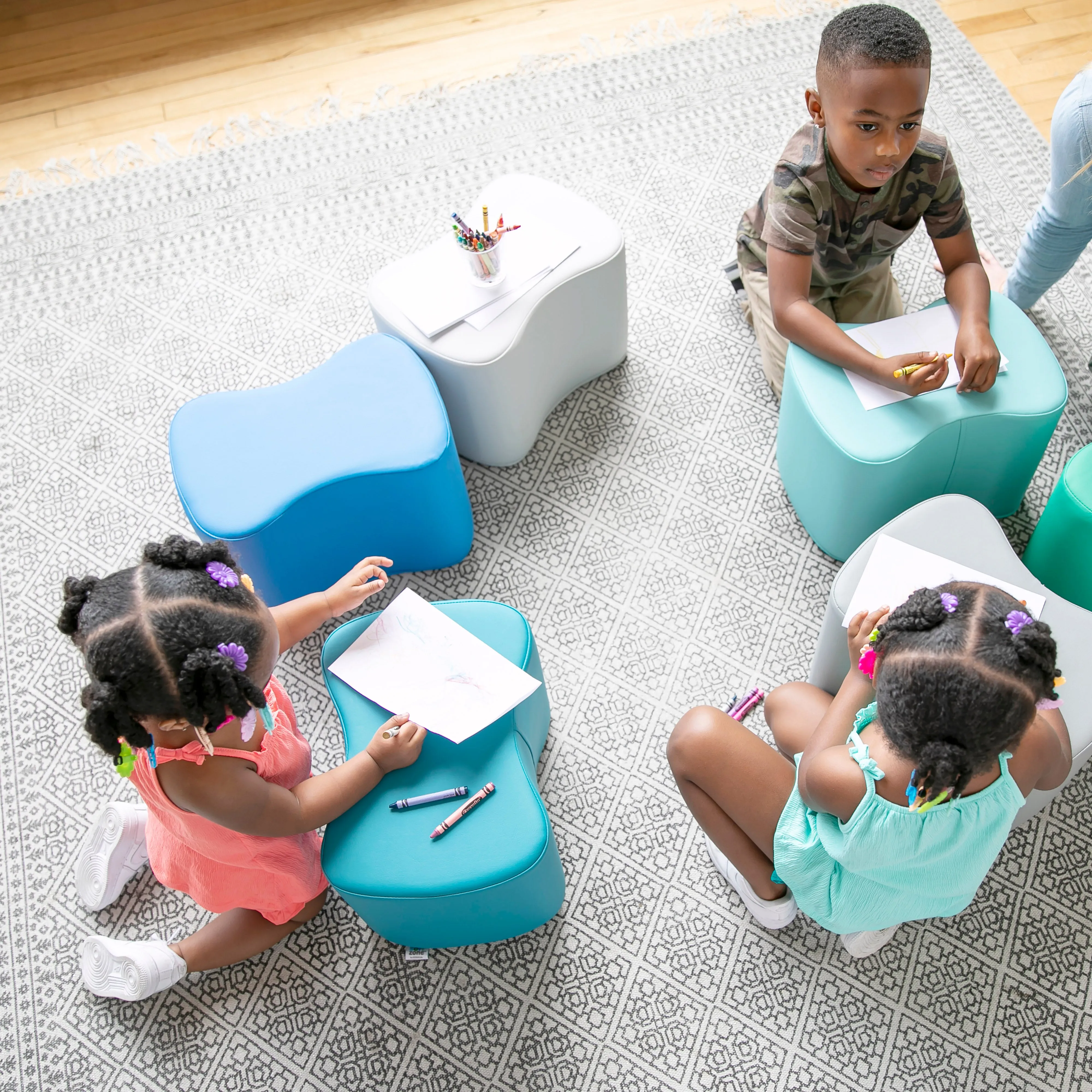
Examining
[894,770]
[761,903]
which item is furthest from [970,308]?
[761,903]

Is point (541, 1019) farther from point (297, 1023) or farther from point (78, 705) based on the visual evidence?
point (78, 705)

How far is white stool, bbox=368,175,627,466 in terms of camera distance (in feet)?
5.64

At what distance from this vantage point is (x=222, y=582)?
1.15 meters

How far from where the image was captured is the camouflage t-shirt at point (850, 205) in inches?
62.6

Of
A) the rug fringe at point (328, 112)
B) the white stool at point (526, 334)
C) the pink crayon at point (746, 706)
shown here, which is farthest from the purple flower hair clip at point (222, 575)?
the rug fringe at point (328, 112)

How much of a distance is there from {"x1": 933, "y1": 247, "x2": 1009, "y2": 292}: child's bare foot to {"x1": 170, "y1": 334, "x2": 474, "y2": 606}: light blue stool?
119 centimetres

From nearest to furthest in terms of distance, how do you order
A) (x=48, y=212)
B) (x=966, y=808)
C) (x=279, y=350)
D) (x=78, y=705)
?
1. (x=966, y=808)
2. (x=78, y=705)
3. (x=279, y=350)
4. (x=48, y=212)

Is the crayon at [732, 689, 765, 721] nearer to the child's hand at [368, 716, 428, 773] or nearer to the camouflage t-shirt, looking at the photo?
the child's hand at [368, 716, 428, 773]

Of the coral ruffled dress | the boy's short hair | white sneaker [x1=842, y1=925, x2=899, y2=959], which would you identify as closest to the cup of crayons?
the boy's short hair

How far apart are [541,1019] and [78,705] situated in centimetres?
105

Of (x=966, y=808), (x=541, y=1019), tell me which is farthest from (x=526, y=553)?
(x=966, y=808)

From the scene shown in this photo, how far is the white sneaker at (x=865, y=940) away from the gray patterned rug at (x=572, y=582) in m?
0.08

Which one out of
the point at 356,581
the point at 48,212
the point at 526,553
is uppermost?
the point at 48,212

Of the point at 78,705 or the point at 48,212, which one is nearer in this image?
the point at 78,705
